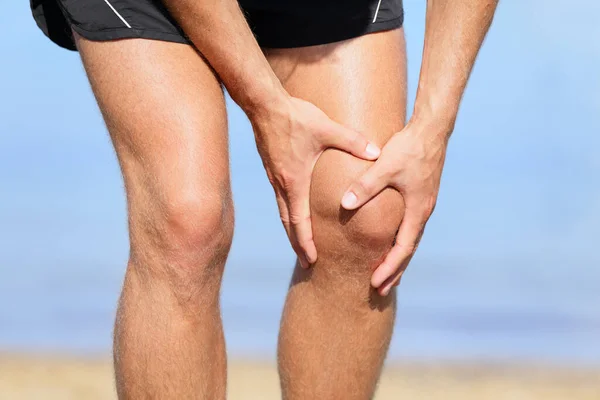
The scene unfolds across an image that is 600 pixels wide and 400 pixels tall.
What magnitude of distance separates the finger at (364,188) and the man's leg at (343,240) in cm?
2

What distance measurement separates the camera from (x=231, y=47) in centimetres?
173

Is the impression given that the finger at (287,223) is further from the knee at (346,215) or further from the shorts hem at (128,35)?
the shorts hem at (128,35)

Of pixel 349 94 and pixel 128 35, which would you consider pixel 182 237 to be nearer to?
pixel 128 35

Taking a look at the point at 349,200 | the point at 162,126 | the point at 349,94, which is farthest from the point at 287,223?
the point at 162,126

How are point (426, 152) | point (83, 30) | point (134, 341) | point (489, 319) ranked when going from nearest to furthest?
1. point (134, 341)
2. point (83, 30)
3. point (426, 152)
4. point (489, 319)

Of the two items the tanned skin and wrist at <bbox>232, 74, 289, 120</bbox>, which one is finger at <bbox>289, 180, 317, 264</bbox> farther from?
wrist at <bbox>232, 74, 289, 120</bbox>

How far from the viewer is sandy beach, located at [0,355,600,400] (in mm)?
4145

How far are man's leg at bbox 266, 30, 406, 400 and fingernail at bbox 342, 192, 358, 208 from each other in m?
0.02

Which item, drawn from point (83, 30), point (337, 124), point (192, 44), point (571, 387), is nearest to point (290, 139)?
point (337, 124)

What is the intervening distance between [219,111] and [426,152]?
41 cm

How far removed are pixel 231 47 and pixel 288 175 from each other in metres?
0.25

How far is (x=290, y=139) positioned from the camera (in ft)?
5.95

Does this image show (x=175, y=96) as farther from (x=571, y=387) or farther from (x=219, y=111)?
(x=571, y=387)

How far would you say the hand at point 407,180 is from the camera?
5.99ft
